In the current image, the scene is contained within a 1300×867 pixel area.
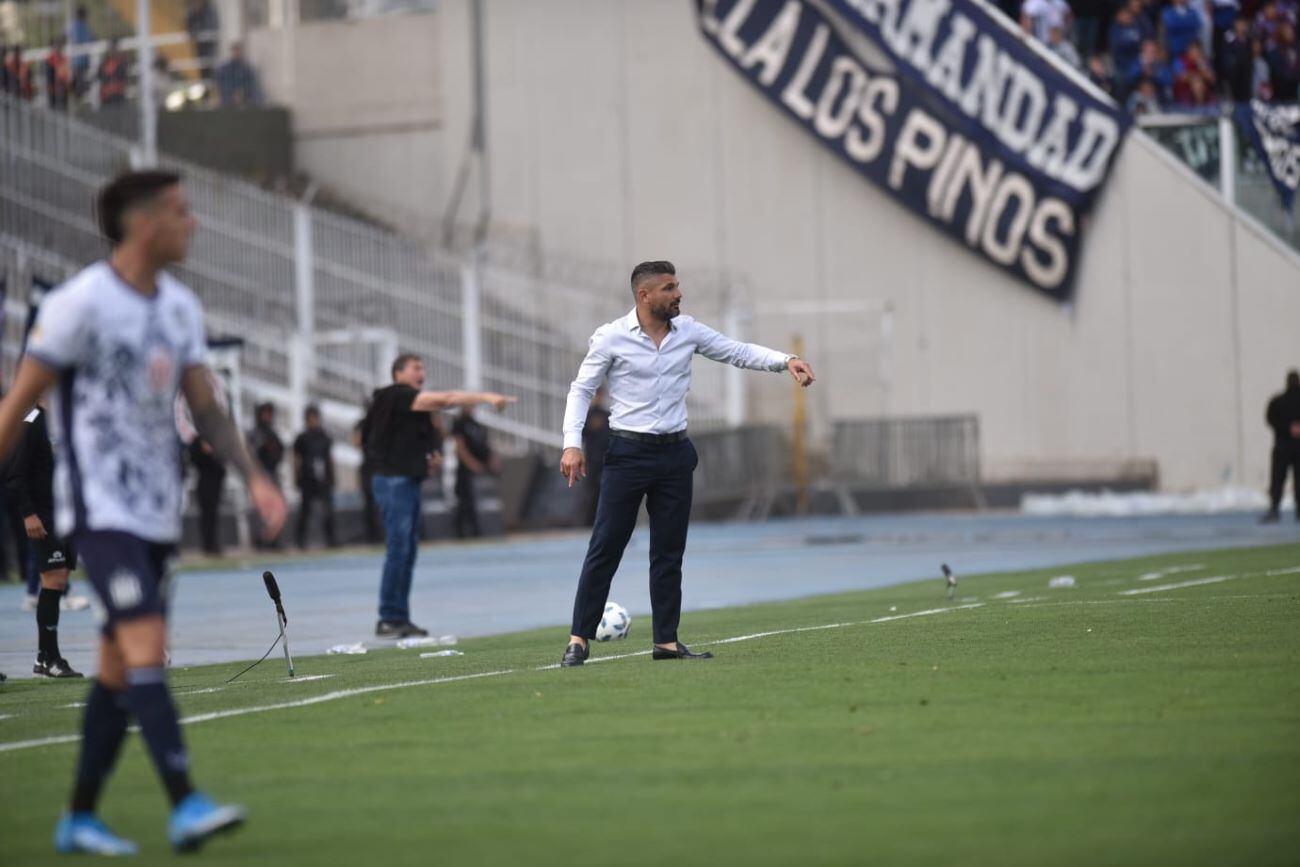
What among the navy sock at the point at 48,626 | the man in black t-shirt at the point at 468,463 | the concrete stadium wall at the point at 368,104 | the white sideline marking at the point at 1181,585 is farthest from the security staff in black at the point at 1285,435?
the navy sock at the point at 48,626

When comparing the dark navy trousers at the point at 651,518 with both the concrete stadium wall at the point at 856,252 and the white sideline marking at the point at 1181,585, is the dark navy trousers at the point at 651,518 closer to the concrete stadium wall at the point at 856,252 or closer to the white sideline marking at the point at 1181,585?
the white sideline marking at the point at 1181,585

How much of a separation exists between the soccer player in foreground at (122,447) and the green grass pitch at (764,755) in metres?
0.36

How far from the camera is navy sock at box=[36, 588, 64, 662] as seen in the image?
45.6 ft

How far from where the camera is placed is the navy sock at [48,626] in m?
13.9

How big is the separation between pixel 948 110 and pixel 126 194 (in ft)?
101

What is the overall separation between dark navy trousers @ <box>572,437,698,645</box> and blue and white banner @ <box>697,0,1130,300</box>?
2483 centimetres

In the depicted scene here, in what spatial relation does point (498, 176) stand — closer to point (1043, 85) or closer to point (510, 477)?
point (510, 477)

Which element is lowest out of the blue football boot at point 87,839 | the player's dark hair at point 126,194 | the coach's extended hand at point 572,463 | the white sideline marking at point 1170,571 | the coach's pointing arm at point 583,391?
the blue football boot at point 87,839

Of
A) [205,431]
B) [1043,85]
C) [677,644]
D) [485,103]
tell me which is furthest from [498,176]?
[205,431]

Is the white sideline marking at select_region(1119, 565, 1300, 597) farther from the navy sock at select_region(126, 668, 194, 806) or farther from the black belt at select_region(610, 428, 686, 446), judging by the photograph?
the navy sock at select_region(126, 668, 194, 806)

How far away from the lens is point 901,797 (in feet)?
24.4

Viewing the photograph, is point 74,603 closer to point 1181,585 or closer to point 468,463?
point 1181,585

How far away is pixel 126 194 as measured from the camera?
7.33 m

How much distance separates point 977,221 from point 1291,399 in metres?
8.58
